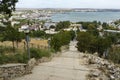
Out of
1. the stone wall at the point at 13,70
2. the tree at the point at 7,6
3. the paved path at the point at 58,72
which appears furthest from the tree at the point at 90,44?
the tree at the point at 7,6

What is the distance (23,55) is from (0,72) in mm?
2660

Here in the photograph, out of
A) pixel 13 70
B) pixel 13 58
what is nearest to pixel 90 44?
pixel 13 58

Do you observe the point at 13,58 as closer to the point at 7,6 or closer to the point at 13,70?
the point at 13,70

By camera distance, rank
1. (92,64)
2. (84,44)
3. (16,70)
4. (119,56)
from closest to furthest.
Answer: (16,70) < (92,64) < (84,44) < (119,56)

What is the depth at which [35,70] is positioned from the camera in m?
17.0

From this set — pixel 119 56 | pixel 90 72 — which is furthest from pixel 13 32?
pixel 119 56

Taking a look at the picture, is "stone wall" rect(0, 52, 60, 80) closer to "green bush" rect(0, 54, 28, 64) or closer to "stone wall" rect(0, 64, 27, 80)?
"stone wall" rect(0, 64, 27, 80)

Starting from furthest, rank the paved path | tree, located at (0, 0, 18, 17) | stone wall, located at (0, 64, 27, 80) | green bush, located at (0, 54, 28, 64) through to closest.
Answer: 1. green bush, located at (0, 54, 28, 64)
2. the paved path
3. stone wall, located at (0, 64, 27, 80)
4. tree, located at (0, 0, 18, 17)

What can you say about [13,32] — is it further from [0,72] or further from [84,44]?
[0,72]

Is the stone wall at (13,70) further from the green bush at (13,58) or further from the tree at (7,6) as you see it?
the tree at (7,6)

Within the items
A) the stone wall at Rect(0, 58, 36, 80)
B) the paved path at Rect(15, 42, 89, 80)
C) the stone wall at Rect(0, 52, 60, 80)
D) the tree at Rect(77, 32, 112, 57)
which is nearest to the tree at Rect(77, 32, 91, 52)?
the tree at Rect(77, 32, 112, 57)

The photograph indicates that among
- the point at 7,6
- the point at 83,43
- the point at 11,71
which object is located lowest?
the point at 83,43

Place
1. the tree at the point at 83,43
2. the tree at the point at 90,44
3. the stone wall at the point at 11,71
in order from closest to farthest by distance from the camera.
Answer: the stone wall at the point at 11,71 → the tree at the point at 83,43 → the tree at the point at 90,44

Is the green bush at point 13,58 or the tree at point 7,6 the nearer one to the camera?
the tree at point 7,6
